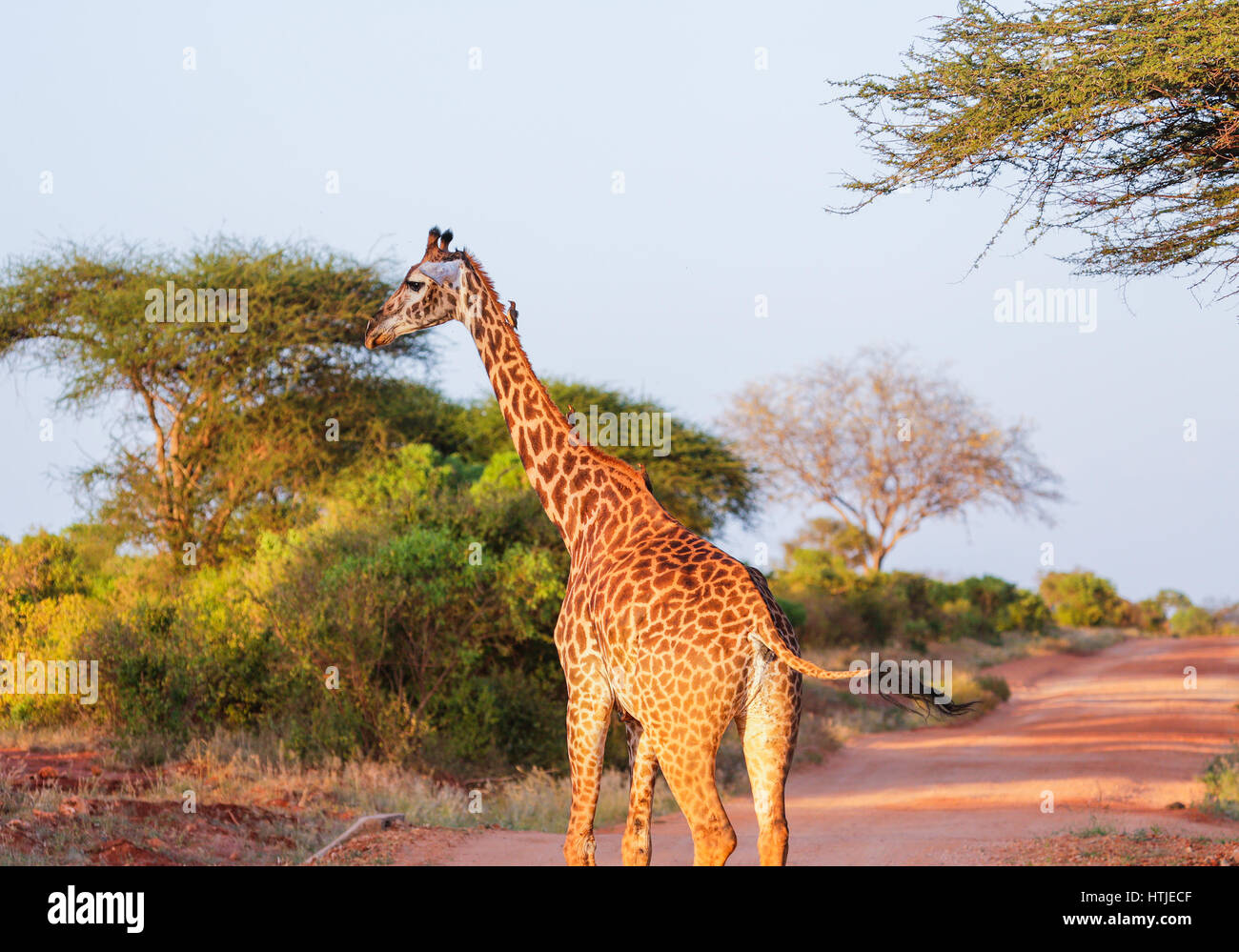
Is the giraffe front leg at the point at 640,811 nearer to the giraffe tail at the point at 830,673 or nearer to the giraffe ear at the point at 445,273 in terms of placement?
the giraffe tail at the point at 830,673

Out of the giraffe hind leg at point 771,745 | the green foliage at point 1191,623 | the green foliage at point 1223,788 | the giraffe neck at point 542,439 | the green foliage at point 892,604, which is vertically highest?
the giraffe neck at point 542,439

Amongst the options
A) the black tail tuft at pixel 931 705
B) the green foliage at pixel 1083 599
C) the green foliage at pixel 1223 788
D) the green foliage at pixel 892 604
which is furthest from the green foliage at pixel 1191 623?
the black tail tuft at pixel 931 705

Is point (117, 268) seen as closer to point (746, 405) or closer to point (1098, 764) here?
point (1098, 764)

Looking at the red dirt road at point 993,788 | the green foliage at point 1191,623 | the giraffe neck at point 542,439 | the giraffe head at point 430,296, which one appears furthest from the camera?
the green foliage at point 1191,623

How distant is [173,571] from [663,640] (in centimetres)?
1461

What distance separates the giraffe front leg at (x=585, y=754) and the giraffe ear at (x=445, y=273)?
109 inches

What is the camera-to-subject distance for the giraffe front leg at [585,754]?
6516 mm

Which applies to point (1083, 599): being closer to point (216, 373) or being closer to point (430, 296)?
point (216, 373)

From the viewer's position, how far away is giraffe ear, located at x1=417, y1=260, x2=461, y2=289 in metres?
7.73

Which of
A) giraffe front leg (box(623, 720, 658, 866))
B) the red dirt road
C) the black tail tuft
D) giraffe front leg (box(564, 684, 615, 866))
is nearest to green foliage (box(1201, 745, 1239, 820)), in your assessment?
the red dirt road

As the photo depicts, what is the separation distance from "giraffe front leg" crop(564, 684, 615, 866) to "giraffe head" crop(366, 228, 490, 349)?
266cm

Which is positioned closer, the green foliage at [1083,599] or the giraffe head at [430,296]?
the giraffe head at [430,296]

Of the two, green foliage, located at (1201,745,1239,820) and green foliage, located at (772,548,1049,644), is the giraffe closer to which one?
green foliage, located at (1201,745,1239,820)

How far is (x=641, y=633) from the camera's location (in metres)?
6.17
